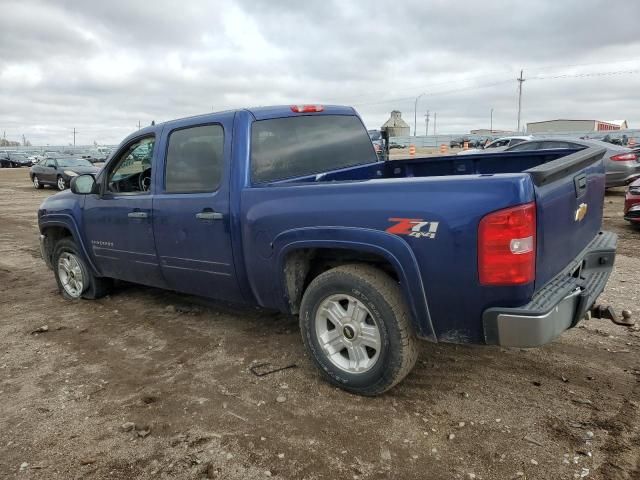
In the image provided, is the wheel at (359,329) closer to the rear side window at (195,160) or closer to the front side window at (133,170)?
the rear side window at (195,160)

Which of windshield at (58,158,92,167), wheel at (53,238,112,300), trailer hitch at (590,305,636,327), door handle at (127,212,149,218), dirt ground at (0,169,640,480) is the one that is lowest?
dirt ground at (0,169,640,480)

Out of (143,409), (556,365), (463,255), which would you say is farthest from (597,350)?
(143,409)

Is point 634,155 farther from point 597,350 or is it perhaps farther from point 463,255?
point 463,255

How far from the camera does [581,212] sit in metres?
3.43

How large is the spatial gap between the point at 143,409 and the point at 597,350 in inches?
130

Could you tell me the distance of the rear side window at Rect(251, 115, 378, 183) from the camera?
388 centimetres

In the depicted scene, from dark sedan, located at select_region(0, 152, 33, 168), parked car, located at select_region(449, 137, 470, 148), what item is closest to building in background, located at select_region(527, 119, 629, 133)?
parked car, located at select_region(449, 137, 470, 148)

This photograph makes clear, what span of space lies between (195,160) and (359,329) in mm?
1946

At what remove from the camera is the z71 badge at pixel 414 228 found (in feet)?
9.05

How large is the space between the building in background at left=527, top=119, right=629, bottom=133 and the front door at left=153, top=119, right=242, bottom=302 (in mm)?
94777

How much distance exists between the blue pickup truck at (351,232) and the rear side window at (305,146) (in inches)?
0.5

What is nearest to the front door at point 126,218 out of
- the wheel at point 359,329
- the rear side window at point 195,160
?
the rear side window at point 195,160

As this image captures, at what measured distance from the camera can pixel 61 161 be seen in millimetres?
23047

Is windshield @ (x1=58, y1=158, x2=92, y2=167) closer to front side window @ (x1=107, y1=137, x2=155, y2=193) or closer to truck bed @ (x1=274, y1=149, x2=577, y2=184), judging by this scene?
front side window @ (x1=107, y1=137, x2=155, y2=193)
